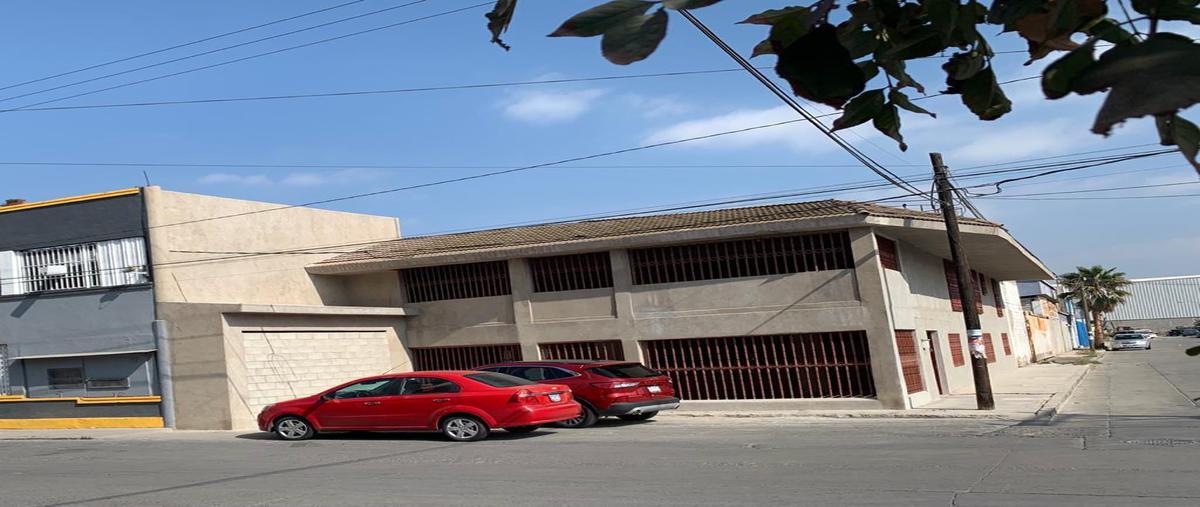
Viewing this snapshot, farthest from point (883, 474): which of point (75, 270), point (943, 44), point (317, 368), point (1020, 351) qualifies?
point (1020, 351)

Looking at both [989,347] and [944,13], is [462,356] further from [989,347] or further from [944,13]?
[944,13]

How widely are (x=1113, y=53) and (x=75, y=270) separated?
26176 mm

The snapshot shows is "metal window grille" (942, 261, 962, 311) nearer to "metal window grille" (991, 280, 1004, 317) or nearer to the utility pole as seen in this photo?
"metal window grille" (991, 280, 1004, 317)

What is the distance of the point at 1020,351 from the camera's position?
47656mm

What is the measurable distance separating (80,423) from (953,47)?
2555 centimetres

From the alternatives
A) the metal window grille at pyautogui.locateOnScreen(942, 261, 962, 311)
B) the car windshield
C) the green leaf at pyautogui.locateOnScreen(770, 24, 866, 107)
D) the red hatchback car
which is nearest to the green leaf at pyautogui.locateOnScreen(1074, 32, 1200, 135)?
the green leaf at pyautogui.locateOnScreen(770, 24, 866, 107)

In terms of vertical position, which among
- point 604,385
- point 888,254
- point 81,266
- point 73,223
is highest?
point 73,223

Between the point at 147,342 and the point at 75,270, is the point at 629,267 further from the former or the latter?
the point at 75,270

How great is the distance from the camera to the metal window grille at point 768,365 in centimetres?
2264

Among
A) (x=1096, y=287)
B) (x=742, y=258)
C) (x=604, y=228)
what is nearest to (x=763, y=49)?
(x=742, y=258)

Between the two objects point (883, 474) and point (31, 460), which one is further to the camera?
point (31, 460)

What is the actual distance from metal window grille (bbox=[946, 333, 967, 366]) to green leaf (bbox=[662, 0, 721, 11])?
2898 cm

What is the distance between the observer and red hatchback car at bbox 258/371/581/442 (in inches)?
668

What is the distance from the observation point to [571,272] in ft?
83.1
